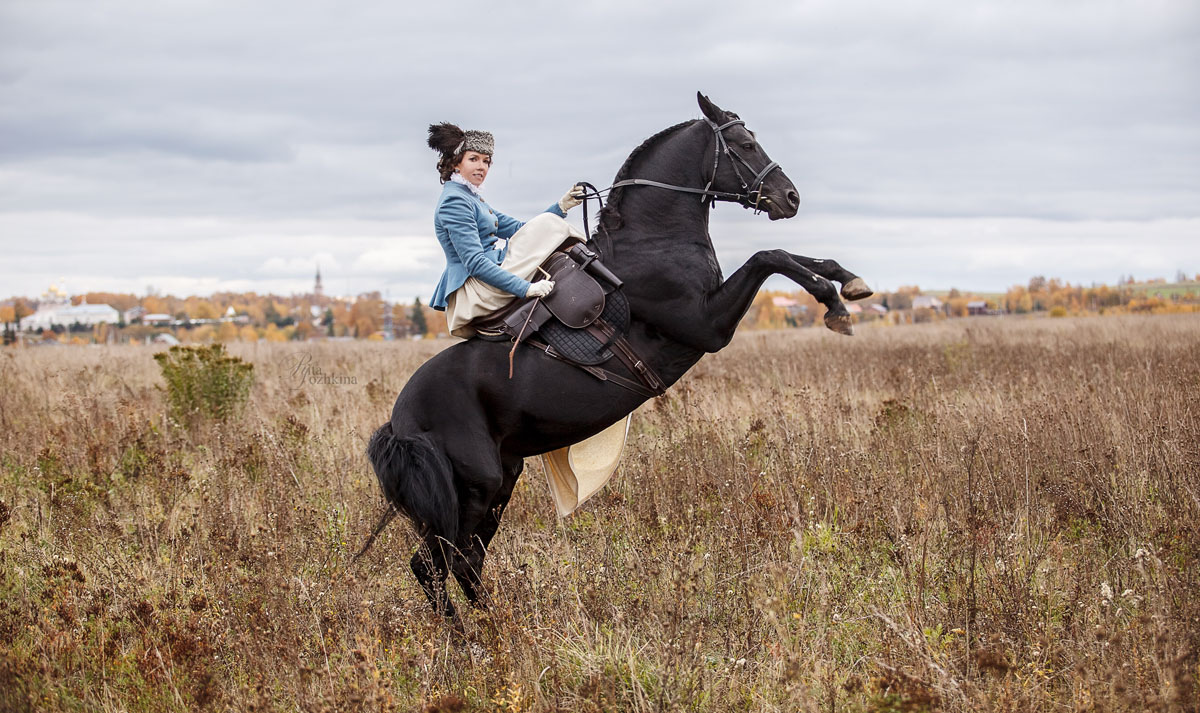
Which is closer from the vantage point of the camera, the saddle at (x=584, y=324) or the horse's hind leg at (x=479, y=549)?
the saddle at (x=584, y=324)

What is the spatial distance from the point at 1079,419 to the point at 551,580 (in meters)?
5.37

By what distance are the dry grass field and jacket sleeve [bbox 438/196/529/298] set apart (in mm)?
1580

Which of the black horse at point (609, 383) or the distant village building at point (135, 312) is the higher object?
the distant village building at point (135, 312)

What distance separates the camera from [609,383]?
5.01 m

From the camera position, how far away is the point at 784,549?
19.0 ft

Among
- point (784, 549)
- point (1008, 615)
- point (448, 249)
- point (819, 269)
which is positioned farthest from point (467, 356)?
point (1008, 615)

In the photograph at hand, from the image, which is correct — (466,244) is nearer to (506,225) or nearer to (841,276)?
(506,225)

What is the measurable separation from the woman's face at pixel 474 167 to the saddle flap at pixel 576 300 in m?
0.79

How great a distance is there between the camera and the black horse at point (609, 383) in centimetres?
487

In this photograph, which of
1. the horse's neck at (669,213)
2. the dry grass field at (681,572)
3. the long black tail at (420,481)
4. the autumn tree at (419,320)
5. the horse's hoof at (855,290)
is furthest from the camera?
the autumn tree at (419,320)

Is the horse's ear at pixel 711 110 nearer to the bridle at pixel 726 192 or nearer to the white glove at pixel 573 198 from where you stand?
the bridle at pixel 726 192

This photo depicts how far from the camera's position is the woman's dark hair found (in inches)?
201

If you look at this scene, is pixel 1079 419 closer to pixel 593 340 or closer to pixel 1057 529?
pixel 1057 529

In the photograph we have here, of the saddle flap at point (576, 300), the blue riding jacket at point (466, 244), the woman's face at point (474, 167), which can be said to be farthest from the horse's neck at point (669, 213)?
the woman's face at point (474, 167)
